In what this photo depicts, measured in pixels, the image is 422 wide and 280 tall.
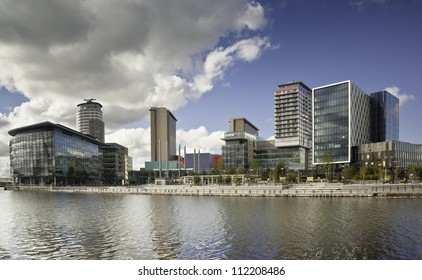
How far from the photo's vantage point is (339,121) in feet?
426

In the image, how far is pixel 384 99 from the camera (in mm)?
139250

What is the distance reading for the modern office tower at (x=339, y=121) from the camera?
127m

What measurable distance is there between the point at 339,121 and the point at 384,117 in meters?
24.8

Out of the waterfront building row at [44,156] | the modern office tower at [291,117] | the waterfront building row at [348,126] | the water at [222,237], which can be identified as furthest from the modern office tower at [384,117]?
the waterfront building row at [44,156]

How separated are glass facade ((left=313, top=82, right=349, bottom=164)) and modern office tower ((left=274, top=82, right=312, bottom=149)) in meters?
39.2

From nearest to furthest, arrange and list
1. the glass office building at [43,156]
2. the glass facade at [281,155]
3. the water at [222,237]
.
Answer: the water at [222,237] < the glass office building at [43,156] < the glass facade at [281,155]

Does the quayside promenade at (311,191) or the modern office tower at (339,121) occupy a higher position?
the modern office tower at (339,121)

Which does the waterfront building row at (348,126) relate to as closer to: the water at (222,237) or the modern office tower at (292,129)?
the modern office tower at (292,129)

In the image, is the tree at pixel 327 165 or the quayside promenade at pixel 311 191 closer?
the quayside promenade at pixel 311 191

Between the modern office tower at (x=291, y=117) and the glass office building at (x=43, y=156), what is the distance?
11335 centimetres

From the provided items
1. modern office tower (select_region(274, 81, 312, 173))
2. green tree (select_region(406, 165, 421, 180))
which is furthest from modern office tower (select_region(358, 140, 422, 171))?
modern office tower (select_region(274, 81, 312, 173))

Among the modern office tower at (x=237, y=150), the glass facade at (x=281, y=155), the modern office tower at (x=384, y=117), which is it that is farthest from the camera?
the modern office tower at (x=237, y=150)

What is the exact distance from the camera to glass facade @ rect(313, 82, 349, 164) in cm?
12750
